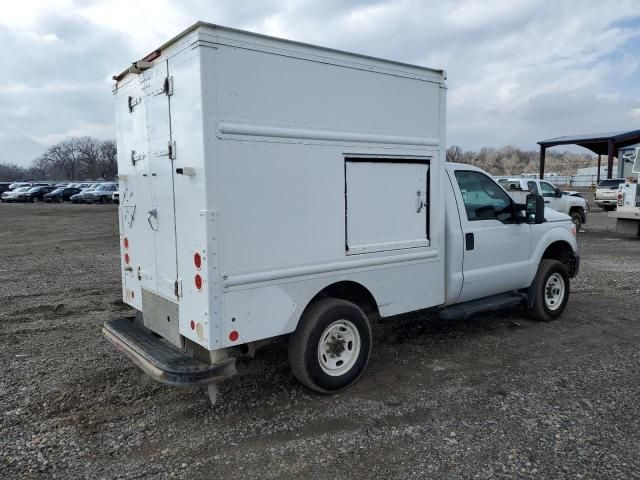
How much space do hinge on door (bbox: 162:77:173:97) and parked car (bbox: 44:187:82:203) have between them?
156 feet

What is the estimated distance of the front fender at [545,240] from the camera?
6.48 meters

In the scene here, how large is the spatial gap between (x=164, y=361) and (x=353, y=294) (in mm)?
1827

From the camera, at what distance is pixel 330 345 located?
4.55 meters

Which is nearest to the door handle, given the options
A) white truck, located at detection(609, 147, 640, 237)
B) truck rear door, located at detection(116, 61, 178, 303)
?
truck rear door, located at detection(116, 61, 178, 303)

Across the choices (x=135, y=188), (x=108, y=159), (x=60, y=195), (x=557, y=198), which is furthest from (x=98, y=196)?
Result: (x=108, y=159)

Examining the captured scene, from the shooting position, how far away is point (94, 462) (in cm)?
359

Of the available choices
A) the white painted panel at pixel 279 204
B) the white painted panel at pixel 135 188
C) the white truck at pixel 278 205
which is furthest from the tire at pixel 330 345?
the white painted panel at pixel 135 188

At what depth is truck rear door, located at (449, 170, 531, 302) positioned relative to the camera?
5660mm

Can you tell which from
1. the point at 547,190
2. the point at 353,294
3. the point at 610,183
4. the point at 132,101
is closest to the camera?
the point at 132,101

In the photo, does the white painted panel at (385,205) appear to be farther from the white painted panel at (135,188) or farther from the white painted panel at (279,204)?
the white painted panel at (135,188)

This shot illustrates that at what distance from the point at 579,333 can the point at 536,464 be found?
131 inches

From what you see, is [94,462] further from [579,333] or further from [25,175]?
[25,175]

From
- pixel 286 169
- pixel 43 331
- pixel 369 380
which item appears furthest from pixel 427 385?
pixel 43 331

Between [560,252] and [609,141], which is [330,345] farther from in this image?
[609,141]
